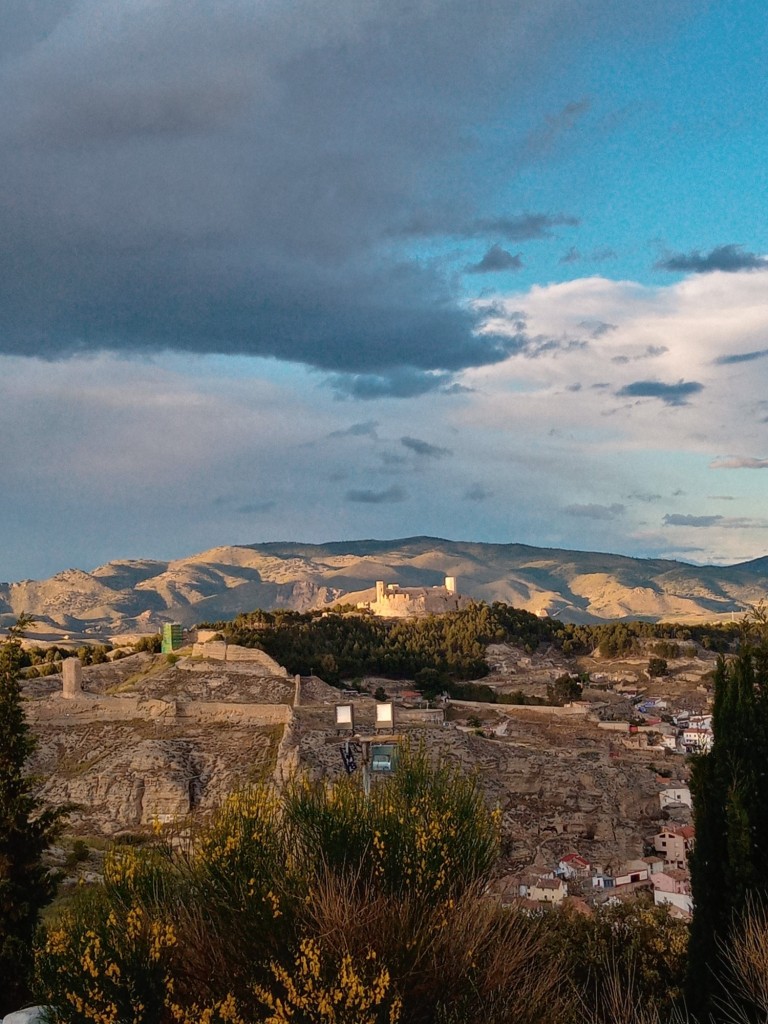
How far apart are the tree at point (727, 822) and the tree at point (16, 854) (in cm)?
839

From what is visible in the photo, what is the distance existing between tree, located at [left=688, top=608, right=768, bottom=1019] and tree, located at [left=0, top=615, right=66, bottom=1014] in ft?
27.5

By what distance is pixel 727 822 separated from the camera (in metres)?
11.9

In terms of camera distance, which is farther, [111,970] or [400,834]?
[400,834]

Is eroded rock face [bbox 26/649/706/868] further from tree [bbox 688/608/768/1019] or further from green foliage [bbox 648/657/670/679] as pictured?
green foliage [bbox 648/657/670/679]

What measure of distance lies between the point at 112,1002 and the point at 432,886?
127 inches

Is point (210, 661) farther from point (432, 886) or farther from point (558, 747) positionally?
point (432, 886)

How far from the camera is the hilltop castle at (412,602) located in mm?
94875

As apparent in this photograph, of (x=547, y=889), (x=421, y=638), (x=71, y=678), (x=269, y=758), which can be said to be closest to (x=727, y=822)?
(x=547, y=889)

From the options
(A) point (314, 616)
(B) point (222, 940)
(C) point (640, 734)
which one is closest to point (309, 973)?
(B) point (222, 940)

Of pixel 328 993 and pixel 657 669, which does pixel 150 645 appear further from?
pixel 328 993

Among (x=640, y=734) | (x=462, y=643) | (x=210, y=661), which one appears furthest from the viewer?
(x=462, y=643)

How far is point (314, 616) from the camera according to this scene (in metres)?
88.1

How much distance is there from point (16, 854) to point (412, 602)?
81175 millimetres

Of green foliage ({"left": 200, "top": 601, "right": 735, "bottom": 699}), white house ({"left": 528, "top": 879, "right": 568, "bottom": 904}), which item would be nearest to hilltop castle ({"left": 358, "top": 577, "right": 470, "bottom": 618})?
green foliage ({"left": 200, "top": 601, "right": 735, "bottom": 699})
